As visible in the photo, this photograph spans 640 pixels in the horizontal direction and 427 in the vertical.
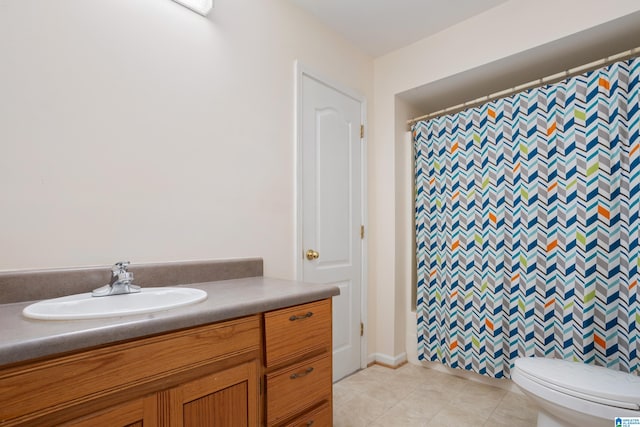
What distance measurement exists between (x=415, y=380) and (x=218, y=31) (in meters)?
2.56

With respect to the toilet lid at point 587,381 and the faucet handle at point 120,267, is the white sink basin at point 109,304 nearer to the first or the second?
the faucet handle at point 120,267

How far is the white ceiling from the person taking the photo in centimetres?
Result: 208

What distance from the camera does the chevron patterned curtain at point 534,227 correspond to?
1752 mm

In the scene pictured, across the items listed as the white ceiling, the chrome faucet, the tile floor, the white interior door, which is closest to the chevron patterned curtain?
the tile floor

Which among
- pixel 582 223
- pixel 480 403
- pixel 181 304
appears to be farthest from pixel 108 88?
pixel 480 403

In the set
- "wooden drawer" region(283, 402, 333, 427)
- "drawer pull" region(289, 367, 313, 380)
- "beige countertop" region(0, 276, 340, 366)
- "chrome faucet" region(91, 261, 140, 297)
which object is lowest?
"wooden drawer" region(283, 402, 333, 427)

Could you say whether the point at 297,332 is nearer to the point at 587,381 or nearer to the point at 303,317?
the point at 303,317

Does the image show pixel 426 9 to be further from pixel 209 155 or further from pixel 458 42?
pixel 209 155

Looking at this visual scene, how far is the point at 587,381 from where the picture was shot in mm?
1398

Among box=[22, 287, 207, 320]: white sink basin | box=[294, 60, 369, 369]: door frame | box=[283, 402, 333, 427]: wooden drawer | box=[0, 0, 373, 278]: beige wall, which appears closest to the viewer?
box=[22, 287, 207, 320]: white sink basin

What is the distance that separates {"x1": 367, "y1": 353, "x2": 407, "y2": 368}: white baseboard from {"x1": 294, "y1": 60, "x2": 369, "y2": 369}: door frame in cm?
10

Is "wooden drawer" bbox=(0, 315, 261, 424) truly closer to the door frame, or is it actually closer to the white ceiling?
the door frame

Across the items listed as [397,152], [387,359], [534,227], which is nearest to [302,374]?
[387,359]

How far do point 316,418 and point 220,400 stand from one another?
0.51 m
